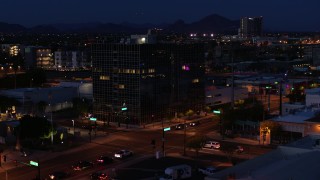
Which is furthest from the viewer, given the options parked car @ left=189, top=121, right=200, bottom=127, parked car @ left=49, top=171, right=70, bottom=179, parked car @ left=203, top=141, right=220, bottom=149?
parked car @ left=189, top=121, right=200, bottom=127

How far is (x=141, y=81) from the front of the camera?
44.5 m

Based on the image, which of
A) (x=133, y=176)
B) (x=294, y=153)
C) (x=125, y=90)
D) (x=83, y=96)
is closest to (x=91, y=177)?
(x=133, y=176)

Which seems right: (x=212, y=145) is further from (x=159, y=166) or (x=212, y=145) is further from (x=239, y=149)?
(x=159, y=166)

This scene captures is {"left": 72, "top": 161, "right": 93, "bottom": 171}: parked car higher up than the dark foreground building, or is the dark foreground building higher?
the dark foreground building

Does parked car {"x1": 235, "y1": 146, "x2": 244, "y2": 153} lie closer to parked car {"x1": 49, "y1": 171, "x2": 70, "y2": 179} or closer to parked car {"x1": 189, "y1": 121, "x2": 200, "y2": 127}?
parked car {"x1": 189, "y1": 121, "x2": 200, "y2": 127}

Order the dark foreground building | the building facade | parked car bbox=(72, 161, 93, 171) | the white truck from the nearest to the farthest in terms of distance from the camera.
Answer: the white truck
parked car bbox=(72, 161, 93, 171)
the dark foreground building
the building facade

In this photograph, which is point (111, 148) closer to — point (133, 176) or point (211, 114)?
point (133, 176)

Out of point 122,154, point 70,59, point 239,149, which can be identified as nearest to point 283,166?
point 239,149

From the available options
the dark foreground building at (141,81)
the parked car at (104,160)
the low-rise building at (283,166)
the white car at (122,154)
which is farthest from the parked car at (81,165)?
the dark foreground building at (141,81)

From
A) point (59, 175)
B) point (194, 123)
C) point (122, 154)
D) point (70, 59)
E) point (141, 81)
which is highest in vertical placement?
point (70, 59)

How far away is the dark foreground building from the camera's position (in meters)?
44.6

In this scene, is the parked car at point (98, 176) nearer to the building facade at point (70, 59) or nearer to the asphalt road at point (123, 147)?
the asphalt road at point (123, 147)

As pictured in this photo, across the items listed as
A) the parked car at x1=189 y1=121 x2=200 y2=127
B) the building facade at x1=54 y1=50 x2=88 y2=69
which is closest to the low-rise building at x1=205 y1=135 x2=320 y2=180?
the parked car at x1=189 y1=121 x2=200 y2=127

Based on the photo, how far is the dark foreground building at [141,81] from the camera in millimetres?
44625
